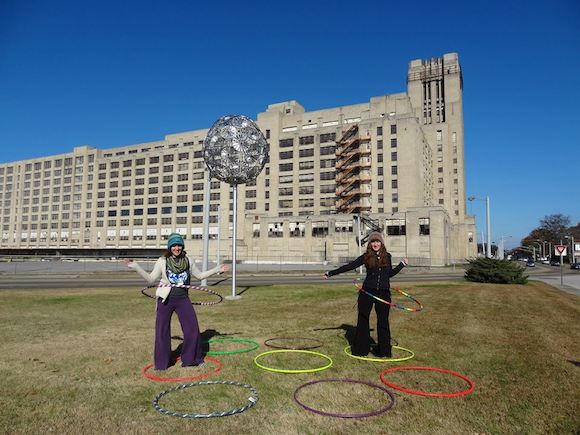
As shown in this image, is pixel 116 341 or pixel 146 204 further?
pixel 146 204

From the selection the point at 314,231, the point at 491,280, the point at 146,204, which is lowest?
the point at 491,280

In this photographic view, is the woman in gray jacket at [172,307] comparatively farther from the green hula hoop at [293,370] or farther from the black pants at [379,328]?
the black pants at [379,328]

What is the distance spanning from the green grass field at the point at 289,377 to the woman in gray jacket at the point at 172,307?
306 mm

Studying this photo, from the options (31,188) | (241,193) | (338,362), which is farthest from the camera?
(31,188)

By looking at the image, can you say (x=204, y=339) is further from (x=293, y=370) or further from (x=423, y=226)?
(x=423, y=226)

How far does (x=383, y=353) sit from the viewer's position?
7570mm

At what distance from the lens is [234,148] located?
648 inches

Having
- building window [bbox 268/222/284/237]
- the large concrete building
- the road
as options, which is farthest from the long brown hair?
building window [bbox 268/222/284/237]

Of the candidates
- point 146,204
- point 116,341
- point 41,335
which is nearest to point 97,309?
point 41,335

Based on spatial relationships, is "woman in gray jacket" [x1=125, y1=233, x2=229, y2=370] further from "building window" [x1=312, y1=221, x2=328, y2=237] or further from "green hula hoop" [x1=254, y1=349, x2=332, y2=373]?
"building window" [x1=312, y1=221, x2=328, y2=237]

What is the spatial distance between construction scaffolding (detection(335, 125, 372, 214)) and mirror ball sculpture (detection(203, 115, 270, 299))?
77431 millimetres

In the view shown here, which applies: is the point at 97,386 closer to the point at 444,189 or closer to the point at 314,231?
the point at 314,231

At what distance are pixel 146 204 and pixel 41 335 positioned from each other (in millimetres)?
119484

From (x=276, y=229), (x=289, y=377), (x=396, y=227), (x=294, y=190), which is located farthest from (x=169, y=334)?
(x=294, y=190)
